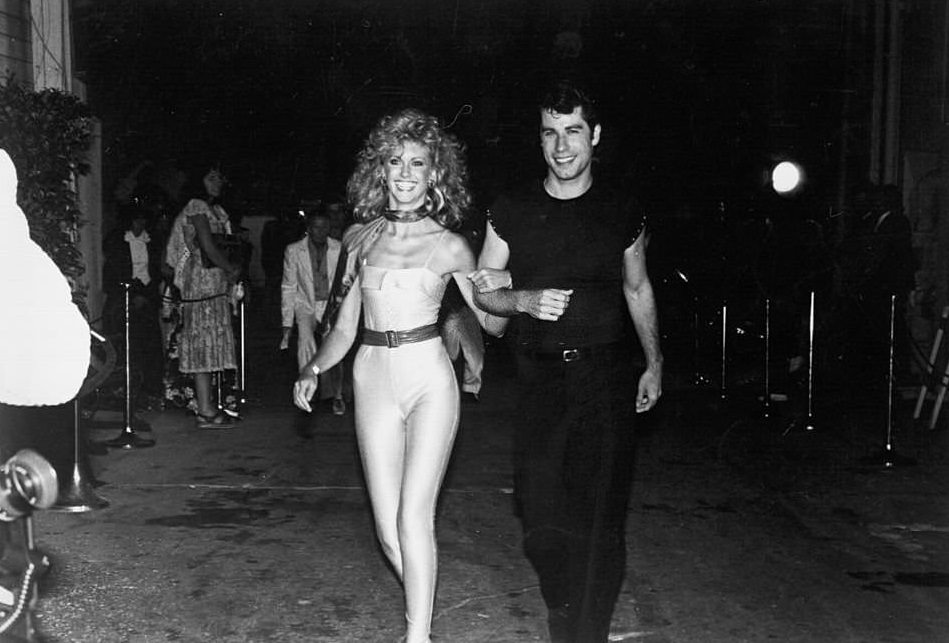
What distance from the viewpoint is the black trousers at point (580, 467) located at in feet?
14.4

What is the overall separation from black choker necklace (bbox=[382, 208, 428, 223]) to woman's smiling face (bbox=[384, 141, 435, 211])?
0.02 metres

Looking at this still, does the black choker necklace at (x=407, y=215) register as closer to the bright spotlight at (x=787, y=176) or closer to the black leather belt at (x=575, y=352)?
the black leather belt at (x=575, y=352)

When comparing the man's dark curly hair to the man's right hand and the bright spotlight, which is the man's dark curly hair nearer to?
the man's right hand

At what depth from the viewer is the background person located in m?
4.42

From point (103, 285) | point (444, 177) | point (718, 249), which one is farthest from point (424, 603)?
point (718, 249)

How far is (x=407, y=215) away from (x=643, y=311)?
1005 mm

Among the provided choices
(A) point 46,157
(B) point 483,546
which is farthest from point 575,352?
(A) point 46,157

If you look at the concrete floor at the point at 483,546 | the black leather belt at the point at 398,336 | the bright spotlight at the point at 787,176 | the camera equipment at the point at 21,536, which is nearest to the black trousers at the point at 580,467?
the black leather belt at the point at 398,336

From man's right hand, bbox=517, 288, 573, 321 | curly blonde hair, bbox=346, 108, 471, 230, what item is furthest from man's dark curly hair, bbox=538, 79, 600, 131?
man's right hand, bbox=517, 288, 573, 321

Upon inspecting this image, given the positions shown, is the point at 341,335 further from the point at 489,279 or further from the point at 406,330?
the point at 489,279

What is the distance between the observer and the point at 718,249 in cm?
1753

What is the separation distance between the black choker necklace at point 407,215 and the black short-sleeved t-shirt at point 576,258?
379 mm

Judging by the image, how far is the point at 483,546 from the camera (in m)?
6.36

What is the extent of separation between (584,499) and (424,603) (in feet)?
2.31
